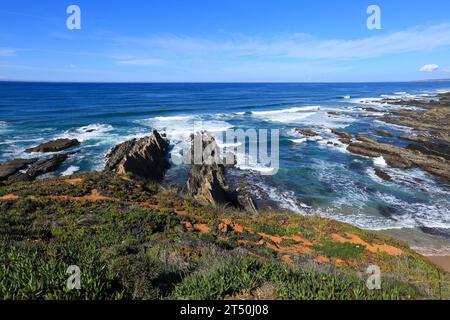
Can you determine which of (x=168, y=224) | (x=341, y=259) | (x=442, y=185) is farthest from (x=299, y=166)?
(x=168, y=224)

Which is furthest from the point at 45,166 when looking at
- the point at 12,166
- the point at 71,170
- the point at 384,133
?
the point at 384,133

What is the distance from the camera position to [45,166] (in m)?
27.6

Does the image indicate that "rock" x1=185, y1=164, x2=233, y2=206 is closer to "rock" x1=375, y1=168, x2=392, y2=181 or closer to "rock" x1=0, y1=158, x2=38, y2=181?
"rock" x1=375, y1=168, x2=392, y2=181

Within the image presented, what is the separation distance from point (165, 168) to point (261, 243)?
1801cm

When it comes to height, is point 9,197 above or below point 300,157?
above

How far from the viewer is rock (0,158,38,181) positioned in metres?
25.8

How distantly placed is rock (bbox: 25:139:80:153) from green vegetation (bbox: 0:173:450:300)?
17.4 meters

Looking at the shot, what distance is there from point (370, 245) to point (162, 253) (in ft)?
34.3

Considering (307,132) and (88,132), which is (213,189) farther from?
(88,132)

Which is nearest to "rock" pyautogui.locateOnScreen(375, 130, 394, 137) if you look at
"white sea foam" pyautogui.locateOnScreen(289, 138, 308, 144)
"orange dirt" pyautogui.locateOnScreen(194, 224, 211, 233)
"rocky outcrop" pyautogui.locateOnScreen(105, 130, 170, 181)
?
"white sea foam" pyautogui.locateOnScreen(289, 138, 308, 144)

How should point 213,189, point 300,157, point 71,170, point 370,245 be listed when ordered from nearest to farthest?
1. point 370,245
2. point 213,189
3. point 71,170
4. point 300,157

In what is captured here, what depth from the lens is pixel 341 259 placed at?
12.9 metres
